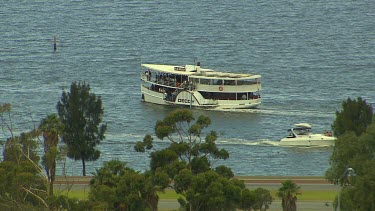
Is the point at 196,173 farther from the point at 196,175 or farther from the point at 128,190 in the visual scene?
the point at 128,190

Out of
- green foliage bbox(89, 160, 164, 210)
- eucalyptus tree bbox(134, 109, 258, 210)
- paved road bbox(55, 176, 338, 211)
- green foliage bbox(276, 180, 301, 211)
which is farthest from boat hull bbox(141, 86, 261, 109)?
green foliage bbox(89, 160, 164, 210)

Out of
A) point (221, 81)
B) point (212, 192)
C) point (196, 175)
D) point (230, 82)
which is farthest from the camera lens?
point (221, 81)

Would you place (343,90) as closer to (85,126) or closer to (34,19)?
(85,126)

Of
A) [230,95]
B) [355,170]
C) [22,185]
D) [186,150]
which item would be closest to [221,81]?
[230,95]

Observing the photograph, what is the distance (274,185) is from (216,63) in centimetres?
6635

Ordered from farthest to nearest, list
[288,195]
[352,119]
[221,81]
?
[221,81], [352,119], [288,195]

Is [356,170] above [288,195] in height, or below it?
above

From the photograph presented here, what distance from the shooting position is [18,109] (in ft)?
412

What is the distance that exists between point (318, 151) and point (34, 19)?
8852 cm

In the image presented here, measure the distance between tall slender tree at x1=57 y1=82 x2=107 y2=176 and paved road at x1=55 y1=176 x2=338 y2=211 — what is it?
14.8ft

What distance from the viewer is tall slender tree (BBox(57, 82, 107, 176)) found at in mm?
94875

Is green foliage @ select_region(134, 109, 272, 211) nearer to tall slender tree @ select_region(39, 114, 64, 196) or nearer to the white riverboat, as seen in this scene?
tall slender tree @ select_region(39, 114, 64, 196)

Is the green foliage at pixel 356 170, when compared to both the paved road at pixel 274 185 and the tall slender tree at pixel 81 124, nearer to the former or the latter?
the paved road at pixel 274 185

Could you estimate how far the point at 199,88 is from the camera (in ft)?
427
